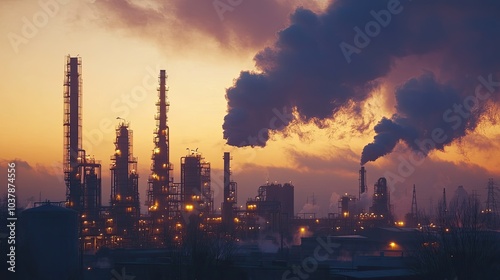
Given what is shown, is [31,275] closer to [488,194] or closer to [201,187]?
[201,187]

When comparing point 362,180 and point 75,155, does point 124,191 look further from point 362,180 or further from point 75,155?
point 362,180

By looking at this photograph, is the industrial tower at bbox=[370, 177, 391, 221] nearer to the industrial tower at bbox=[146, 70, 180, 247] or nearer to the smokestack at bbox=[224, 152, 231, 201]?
the smokestack at bbox=[224, 152, 231, 201]

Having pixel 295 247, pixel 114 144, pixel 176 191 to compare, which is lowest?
pixel 295 247

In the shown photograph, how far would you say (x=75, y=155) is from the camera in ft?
185

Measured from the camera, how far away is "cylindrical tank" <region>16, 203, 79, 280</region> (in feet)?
117

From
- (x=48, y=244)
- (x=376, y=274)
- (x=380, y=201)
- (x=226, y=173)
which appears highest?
(x=226, y=173)

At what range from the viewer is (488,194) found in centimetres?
9388

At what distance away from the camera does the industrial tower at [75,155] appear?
181 feet

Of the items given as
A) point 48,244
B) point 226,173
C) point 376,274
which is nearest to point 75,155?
point 226,173

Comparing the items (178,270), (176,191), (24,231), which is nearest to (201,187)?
(176,191)

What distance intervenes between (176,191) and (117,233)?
729 cm

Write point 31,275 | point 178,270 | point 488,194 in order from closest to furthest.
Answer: point 178,270, point 31,275, point 488,194

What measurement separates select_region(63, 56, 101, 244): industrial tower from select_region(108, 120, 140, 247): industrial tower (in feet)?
8.25

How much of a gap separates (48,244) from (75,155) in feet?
67.2
